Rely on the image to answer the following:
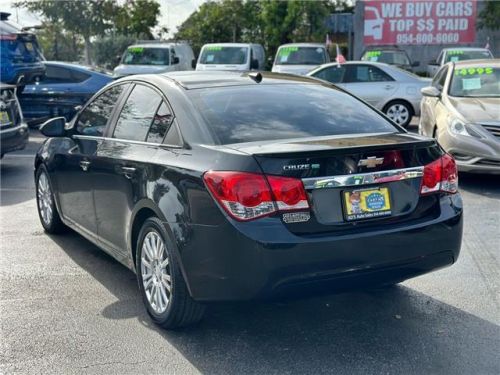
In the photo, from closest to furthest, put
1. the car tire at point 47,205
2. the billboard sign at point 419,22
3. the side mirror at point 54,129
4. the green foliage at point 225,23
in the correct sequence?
the side mirror at point 54,129 < the car tire at point 47,205 < the billboard sign at point 419,22 < the green foliage at point 225,23

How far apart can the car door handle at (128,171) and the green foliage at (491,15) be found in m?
25.8

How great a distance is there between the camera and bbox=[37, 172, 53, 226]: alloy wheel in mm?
6290

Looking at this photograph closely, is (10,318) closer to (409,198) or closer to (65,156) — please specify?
(65,156)

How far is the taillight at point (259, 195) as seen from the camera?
356 centimetres

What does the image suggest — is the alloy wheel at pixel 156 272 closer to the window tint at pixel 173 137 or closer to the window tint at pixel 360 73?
the window tint at pixel 173 137

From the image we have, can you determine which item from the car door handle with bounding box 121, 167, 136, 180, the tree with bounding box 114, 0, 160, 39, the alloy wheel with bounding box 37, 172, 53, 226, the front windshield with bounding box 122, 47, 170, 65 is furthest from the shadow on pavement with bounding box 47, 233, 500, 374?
the tree with bounding box 114, 0, 160, 39

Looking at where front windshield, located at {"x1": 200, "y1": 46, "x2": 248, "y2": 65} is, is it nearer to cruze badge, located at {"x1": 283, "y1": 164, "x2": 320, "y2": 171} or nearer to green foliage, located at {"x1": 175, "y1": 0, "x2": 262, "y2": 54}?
green foliage, located at {"x1": 175, "y1": 0, "x2": 262, "y2": 54}

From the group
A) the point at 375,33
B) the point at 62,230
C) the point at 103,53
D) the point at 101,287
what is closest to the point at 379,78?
the point at 62,230

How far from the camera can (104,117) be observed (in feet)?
17.3

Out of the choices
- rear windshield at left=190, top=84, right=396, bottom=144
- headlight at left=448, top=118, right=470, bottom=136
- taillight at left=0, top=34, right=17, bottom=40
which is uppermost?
taillight at left=0, top=34, right=17, bottom=40

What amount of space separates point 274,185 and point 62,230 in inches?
134

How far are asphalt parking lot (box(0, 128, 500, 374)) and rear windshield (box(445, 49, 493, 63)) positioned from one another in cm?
1516

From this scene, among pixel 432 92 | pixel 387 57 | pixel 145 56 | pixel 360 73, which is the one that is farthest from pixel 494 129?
pixel 145 56

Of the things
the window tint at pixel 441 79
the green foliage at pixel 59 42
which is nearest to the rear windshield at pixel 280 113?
the window tint at pixel 441 79
